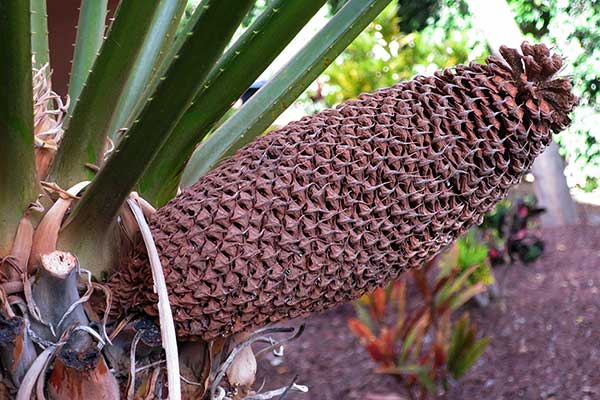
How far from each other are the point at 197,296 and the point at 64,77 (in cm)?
100

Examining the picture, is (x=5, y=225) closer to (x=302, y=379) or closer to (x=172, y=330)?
(x=172, y=330)

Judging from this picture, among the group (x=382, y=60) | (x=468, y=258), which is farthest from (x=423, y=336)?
(x=382, y=60)

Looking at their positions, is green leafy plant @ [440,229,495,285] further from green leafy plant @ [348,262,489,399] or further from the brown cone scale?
the brown cone scale

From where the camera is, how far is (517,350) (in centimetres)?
373

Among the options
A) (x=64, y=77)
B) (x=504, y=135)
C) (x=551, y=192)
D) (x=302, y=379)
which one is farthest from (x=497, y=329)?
(x=504, y=135)

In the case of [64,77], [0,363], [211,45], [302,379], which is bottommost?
[302,379]

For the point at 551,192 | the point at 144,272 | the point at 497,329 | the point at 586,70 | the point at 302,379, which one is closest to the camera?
the point at 144,272

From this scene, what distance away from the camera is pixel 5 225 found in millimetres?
625

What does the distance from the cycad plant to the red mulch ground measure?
248 cm

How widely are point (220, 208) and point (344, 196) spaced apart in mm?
110

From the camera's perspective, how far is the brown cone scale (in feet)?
2.03

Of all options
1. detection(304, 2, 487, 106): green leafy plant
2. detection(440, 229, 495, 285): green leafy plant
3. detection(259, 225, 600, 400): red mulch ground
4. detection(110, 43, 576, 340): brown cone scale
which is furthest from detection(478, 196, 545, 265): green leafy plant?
detection(110, 43, 576, 340): brown cone scale

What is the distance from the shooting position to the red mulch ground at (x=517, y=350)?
3381 millimetres

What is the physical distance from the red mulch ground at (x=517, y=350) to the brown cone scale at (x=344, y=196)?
2.49m
